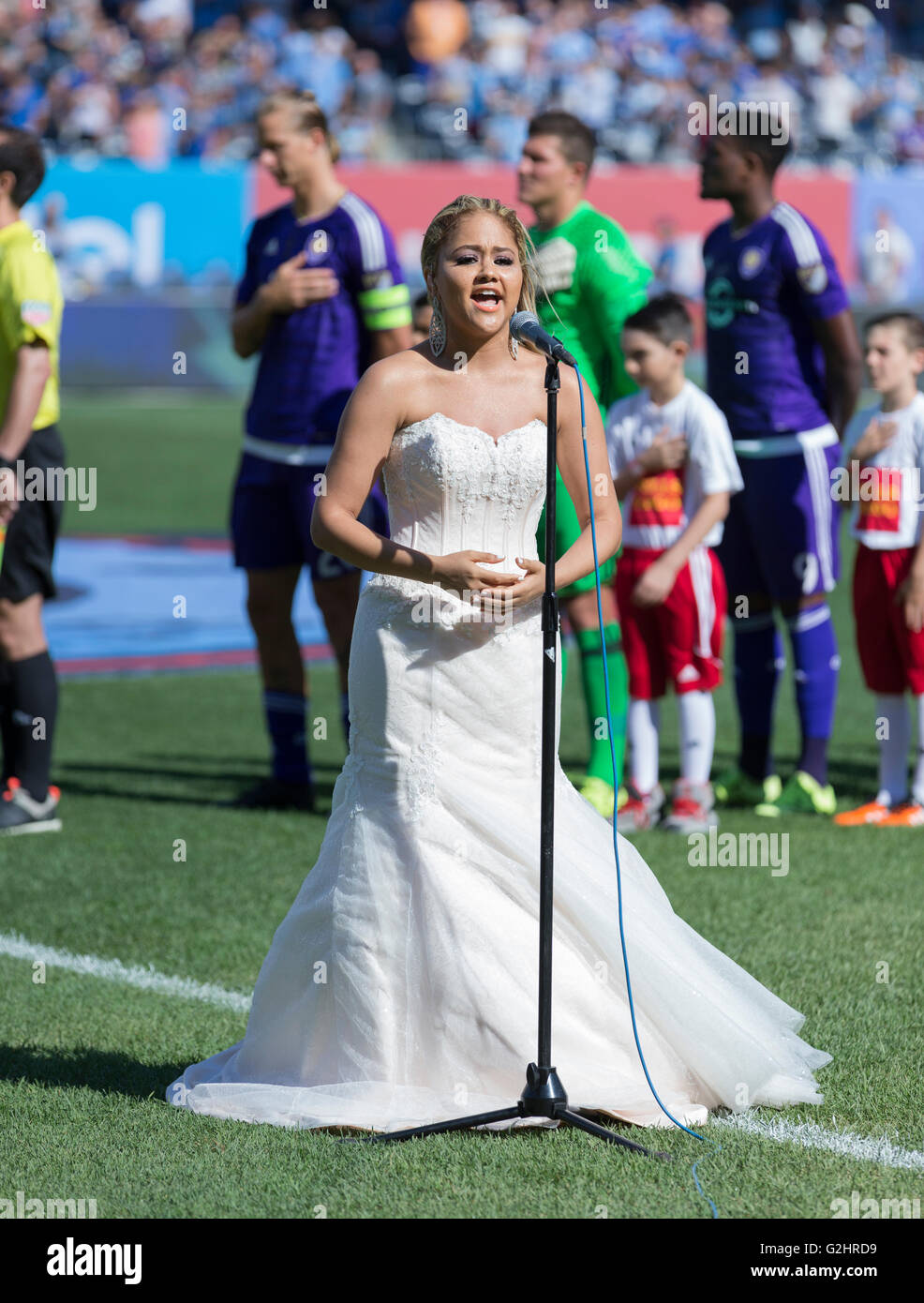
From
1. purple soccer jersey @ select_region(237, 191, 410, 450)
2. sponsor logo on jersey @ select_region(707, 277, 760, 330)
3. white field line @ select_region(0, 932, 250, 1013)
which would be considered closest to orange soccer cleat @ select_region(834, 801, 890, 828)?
sponsor logo on jersey @ select_region(707, 277, 760, 330)

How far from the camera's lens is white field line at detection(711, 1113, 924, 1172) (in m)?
3.55

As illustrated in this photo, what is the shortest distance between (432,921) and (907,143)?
2888 centimetres

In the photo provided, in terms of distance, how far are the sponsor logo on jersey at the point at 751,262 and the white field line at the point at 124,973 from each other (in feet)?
11.2

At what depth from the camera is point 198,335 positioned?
85.7 feet

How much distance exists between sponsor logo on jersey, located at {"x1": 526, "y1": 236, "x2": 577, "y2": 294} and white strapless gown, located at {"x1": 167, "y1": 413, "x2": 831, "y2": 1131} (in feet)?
9.62

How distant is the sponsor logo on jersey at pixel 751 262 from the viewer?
6.77 meters

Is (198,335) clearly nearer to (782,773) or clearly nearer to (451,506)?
(782,773)

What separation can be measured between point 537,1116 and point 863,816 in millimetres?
3495

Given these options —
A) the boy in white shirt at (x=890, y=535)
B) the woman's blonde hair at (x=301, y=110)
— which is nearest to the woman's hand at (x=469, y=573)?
Result: the boy in white shirt at (x=890, y=535)

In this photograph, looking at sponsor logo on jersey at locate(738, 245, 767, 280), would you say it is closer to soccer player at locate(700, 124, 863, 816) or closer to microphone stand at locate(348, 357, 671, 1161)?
soccer player at locate(700, 124, 863, 816)

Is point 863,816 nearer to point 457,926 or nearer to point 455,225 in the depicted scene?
point 457,926

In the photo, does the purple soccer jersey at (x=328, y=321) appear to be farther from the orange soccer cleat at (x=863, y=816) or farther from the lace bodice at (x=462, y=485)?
the lace bodice at (x=462, y=485)
